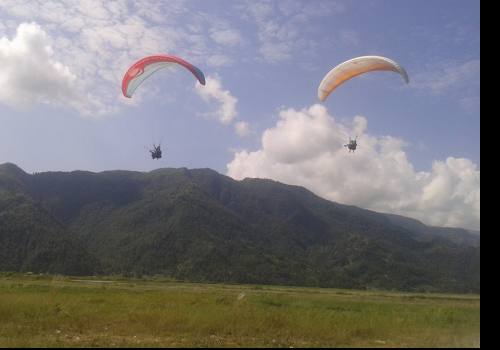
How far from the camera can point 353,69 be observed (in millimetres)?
25719

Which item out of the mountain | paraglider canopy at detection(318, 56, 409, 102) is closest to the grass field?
paraglider canopy at detection(318, 56, 409, 102)

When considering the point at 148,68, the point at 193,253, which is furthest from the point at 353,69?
the point at 193,253

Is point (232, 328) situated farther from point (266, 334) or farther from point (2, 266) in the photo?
point (2, 266)

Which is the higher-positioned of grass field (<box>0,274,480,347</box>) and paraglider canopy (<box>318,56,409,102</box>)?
paraglider canopy (<box>318,56,409,102</box>)

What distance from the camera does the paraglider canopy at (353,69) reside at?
2438cm

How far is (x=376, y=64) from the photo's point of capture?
24875 mm

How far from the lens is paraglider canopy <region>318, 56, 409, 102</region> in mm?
24375

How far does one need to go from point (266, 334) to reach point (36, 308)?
8.70m

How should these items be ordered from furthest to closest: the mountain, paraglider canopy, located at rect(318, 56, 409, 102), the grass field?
the mountain
paraglider canopy, located at rect(318, 56, 409, 102)
the grass field

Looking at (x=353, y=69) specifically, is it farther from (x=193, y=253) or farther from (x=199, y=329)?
(x=193, y=253)

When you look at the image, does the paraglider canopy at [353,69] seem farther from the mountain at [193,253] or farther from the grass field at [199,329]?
the mountain at [193,253]

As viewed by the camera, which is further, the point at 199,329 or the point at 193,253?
the point at 193,253

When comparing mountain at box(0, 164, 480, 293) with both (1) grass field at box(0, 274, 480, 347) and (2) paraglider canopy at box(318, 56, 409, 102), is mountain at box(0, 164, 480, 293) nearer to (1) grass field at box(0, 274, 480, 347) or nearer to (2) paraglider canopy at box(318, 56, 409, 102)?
(2) paraglider canopy at box(318, 56, 409, 102)
